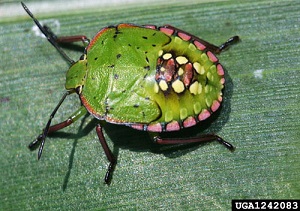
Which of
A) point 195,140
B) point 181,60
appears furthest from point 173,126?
point 181,60

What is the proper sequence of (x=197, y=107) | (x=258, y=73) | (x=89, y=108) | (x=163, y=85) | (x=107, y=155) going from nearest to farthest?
(x=163, y=85)
(x=197, y=107)
(x=89, y=108)
(x=107, y=155)
(x=258, y=73)

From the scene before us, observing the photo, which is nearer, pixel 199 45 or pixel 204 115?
pixel 204 115

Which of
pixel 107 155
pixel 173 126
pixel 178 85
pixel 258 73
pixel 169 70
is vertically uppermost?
pixel 169 70

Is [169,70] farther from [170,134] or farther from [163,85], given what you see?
[170,134]

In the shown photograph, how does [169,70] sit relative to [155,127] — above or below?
above

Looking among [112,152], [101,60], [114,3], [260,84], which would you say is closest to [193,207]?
[112,152]

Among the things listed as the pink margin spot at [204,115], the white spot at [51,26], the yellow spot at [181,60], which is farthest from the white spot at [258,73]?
the white spot at [51,26]

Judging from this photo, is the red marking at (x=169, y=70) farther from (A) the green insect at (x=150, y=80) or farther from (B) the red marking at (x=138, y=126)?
(B) the red marking at (x=138, y=126)
